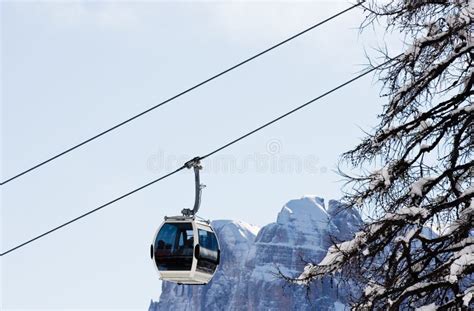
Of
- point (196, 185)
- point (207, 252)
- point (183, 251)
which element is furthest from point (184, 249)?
point (196, 185)

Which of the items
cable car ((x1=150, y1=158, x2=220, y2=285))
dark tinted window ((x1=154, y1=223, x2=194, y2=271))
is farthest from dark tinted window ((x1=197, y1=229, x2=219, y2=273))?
dark tinted window ((x1=154, y1=223, x2=194, y2=271))

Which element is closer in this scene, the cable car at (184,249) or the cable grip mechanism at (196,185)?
the cable grip mechanism at (196,185)

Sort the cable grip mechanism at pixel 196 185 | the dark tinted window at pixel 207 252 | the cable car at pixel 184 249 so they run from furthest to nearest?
the dark tinted window at pixel 207 252 < the cable car at pixel 184 249 < the cable grip mechanism at pixel 196 185

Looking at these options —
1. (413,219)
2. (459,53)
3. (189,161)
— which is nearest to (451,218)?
(413,219)

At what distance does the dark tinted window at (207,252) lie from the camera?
46.9 feet

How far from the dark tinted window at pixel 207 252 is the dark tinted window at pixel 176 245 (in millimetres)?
137

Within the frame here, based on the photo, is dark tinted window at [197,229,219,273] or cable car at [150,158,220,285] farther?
dark tinted window at [197,229,219,273]

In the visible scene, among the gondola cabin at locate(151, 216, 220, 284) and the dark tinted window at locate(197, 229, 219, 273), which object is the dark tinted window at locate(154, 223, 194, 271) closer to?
the gondola cabin at locate(151, 216, 220, 284)

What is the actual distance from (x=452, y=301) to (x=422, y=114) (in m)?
2.24

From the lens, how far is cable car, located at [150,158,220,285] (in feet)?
46.5

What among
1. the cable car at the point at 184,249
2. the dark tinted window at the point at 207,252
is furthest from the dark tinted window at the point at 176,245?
the dark tinted window at the point at 207,252

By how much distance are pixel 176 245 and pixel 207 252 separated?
1.61 ft

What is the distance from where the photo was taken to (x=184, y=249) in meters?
14.3

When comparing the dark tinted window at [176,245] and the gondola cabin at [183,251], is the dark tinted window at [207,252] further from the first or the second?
the dark tinted window at [176,245]
